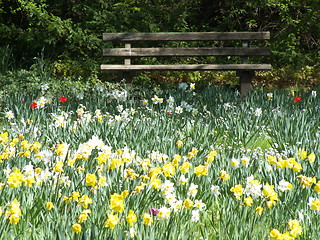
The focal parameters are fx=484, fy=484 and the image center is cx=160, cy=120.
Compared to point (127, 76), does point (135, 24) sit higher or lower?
higher

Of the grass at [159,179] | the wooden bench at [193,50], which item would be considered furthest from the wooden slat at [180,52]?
the grass at [159,179]

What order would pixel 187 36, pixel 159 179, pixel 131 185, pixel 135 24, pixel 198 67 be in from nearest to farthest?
1. pixel 159 179
2. pixel 131 185
3. pixel 198 67
4. pixel 187 36
5. pixel 135 24

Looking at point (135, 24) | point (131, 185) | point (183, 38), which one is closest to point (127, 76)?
point (183, 38)

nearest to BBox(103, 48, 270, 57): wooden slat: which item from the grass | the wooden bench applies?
the wooden bench

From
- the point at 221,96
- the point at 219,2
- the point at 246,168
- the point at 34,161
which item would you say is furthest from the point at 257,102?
the point at 219,2

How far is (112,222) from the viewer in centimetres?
159

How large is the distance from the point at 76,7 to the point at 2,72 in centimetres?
215

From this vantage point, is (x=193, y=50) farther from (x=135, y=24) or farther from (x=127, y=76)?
(x=135, y=24)

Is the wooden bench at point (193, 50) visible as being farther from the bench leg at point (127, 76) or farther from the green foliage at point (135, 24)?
the green foliage at point (135, 24)

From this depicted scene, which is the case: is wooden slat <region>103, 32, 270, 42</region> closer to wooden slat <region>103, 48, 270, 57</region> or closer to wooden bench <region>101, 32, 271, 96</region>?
wooden bench <region>101, 32, 271, 96</region>

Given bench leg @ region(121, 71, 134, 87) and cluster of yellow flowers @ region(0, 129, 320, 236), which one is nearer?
cluster of yellow flowers @ region(0, 129, 320, 236)

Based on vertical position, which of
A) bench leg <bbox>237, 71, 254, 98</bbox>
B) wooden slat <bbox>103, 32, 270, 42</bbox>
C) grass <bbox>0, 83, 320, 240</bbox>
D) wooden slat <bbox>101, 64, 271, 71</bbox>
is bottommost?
grass <bbox>0, 83, 320, 240</bbox>

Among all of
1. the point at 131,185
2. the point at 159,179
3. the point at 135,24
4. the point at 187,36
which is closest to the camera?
the point at 159,179

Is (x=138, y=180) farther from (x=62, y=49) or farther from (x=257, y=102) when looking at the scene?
(x=62, y=49)
